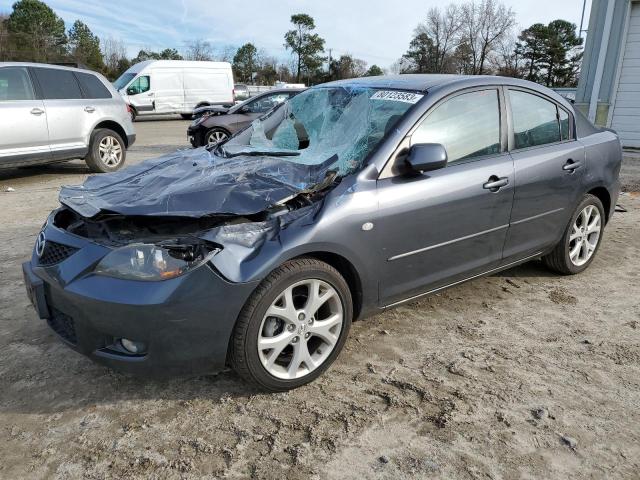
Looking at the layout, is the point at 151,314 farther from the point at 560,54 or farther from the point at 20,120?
the point at 560,54

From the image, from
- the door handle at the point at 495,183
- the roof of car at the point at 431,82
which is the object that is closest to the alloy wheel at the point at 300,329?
the door handle at the point at 495,183

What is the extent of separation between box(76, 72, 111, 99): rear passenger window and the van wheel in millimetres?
581

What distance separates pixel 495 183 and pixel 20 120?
23.1 feet

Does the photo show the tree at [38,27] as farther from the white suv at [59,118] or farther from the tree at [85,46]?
the white suv at [59,118]

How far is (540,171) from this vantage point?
3.65m

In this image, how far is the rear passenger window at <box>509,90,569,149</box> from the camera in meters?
3.63

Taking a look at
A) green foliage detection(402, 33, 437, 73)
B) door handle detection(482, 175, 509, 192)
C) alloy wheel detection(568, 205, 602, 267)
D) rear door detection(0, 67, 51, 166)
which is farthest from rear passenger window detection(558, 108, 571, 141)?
green foliage detection(402, 33, 437, 73)

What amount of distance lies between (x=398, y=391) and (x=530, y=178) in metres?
1.83

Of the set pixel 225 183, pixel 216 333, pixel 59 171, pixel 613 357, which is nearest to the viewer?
pixel 216 333

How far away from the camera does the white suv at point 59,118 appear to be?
295 inches

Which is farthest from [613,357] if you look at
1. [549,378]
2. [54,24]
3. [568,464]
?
[54,24]

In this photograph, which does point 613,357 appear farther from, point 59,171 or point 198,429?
point 59,171

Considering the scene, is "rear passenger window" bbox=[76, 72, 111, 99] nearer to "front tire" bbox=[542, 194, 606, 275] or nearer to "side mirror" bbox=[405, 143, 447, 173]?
"side mirror" bbox=[405, 143, 447, 173]

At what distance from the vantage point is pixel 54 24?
5278cm
